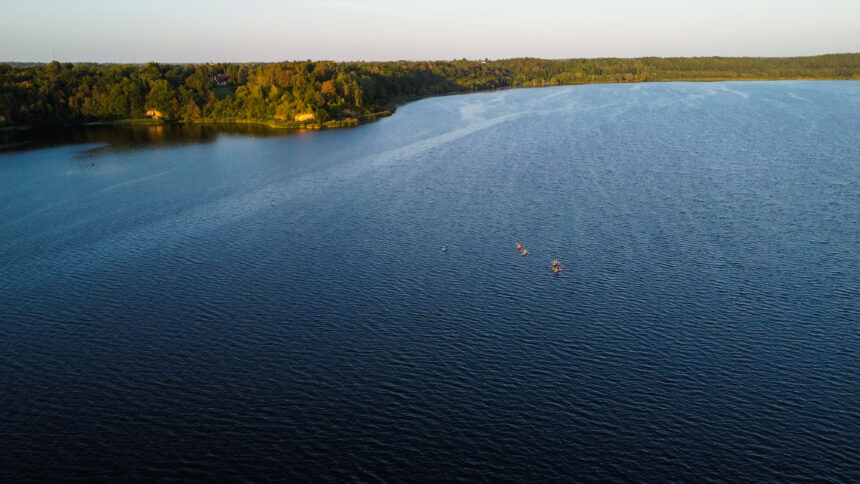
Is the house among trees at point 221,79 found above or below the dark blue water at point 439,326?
above

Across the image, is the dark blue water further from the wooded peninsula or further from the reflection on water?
the wooded peninsula

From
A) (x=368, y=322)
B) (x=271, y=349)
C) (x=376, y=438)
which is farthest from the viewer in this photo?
(x=368, y=322)

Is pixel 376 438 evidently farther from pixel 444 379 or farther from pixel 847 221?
pixel 847 221

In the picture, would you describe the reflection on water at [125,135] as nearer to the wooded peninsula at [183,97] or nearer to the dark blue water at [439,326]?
the wooded peninsula at [183,97]

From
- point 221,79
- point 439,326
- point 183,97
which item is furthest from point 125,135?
point 439,326

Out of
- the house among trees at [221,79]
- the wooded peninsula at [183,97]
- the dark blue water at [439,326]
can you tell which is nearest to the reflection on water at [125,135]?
the wooded peninsula at [183,97]

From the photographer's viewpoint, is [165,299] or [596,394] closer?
[596,394]

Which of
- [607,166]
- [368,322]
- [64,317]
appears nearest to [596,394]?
[368,322]
